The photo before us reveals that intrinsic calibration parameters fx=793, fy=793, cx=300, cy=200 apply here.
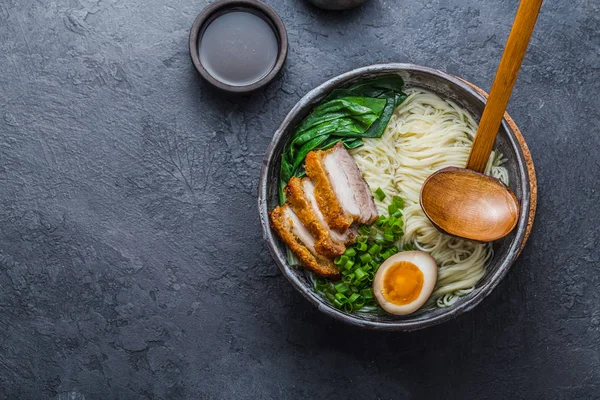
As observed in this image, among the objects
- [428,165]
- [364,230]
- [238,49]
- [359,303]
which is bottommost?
[359,303]

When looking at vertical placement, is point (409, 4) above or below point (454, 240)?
above

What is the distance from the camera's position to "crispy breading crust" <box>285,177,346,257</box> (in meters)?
3.90

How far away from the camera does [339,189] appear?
3.95m

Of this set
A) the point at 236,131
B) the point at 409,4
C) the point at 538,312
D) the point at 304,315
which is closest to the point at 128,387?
the point at 304,315

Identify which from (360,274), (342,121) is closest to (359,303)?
(360,274)

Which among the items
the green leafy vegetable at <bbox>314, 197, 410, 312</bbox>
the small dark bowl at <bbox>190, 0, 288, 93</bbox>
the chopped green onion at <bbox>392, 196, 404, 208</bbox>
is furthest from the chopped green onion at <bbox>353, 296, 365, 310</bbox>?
the small dark bowl at <bbox>190, 0, 288, 93</bbox>

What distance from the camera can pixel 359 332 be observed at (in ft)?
14.3

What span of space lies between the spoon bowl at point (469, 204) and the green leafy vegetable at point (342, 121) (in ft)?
1.48

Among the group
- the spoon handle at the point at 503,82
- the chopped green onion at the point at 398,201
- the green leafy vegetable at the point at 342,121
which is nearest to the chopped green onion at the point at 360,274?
the chopped green onion at the point at 398,201

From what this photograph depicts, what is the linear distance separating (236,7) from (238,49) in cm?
23

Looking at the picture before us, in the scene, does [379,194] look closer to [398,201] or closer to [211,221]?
[398,201]

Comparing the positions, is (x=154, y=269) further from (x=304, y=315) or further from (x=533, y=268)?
(x=533, y=268)

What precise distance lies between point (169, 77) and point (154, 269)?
42.5 inches

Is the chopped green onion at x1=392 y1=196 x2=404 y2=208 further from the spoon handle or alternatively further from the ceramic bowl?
the ceramic bowl
